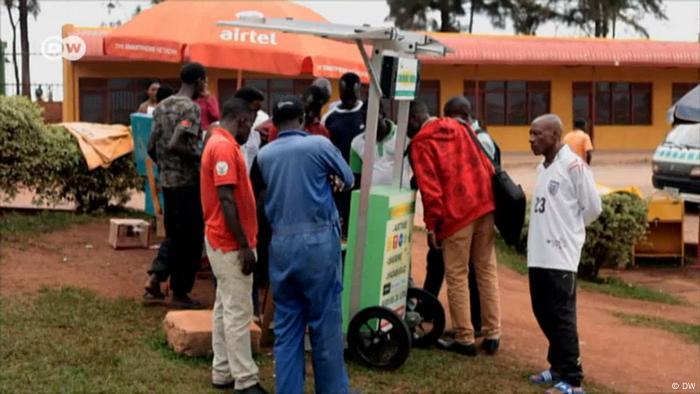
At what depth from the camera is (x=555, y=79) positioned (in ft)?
101

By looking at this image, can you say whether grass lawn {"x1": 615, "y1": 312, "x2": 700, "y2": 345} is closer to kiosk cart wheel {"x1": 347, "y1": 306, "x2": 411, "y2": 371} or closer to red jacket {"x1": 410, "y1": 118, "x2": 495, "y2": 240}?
red jacket {"x1": 410, "y1": 118, "x2": 495, "y2": 240}

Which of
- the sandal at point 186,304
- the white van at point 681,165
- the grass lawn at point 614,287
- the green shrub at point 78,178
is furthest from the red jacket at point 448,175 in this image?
the white van at point 681,165

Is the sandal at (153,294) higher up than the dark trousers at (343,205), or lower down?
lower down

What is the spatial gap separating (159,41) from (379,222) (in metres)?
4.18

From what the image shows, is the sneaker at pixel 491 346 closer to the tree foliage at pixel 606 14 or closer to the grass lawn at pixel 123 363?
the grass lawn at pixel 123 363

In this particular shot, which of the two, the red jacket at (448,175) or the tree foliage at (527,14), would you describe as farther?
the tree foliage at (527,14)

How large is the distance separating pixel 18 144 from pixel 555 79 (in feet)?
74.0

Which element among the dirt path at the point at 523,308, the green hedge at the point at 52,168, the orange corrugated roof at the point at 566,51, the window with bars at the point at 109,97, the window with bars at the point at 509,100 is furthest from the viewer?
the window with bars at the point at 509,100

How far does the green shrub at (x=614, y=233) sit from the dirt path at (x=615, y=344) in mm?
1075

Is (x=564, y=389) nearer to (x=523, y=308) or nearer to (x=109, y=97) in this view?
(x=523, y=308)

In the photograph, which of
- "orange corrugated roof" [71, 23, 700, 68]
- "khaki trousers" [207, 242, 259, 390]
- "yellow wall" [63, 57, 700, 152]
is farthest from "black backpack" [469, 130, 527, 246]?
"yellow wall" [63, 57, 700, 152]

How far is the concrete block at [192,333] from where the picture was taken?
249 inches

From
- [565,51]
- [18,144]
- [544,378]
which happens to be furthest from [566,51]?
[544,378]

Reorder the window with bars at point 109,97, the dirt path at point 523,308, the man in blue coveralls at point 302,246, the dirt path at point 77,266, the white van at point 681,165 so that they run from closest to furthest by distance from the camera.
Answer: the man in blue coveralls at point 302,246 → the dirt path at point 523,308 → the dirt path at point 77,266 → the white van at point 681,165 → the window with bars at point 109,97
